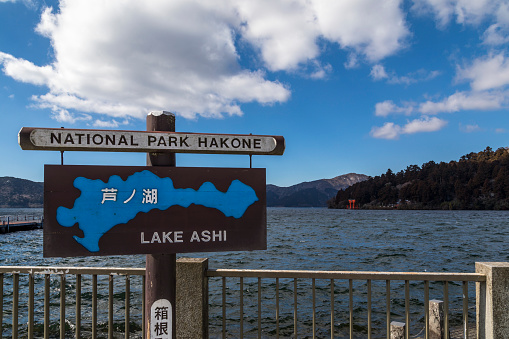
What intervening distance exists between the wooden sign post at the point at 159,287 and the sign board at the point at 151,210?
0.57ft

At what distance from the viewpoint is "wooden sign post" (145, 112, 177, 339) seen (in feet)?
12.6

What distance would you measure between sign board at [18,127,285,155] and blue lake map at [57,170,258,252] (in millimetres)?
320

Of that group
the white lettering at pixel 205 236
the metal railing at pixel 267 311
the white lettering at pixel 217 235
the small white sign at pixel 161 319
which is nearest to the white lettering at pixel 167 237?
the white lettering at pixel 205 236

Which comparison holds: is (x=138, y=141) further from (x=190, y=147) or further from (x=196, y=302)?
(x=196, y=302)

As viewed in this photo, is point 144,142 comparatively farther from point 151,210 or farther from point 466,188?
point 466,188

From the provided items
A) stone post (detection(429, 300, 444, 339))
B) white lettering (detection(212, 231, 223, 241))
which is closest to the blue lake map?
white lettering (detection(212, 231, 223, 241))

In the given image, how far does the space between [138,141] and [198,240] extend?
1.24 m

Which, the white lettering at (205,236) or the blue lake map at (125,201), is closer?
the blue lake map at (125,201)

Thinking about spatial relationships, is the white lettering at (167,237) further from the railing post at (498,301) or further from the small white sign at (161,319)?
the railing post at (498,301)

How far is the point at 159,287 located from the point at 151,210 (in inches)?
34.3

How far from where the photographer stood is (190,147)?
382cm

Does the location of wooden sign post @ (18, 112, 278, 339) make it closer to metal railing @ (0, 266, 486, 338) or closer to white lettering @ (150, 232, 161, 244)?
white lettering @ (150, 232, 161, 244)

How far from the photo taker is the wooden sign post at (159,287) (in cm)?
384

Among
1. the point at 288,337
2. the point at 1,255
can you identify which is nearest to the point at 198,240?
the point at 288,337
